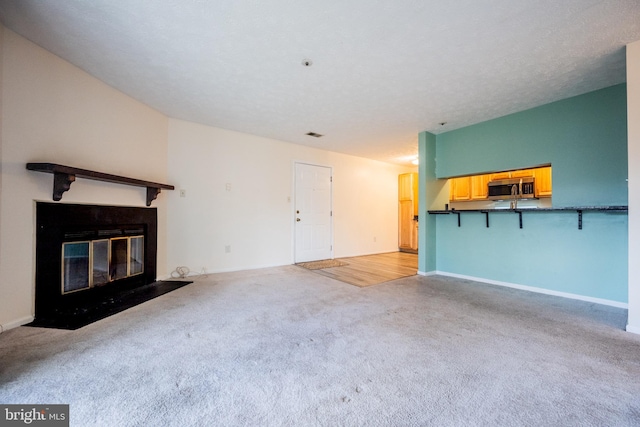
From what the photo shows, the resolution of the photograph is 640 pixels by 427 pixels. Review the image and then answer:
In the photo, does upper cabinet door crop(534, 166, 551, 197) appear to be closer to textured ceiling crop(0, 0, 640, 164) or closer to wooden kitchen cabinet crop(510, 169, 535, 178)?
wooden kitchen cabinet crop(510, 169, 535, 178)

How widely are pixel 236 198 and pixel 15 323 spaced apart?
9.33 feet

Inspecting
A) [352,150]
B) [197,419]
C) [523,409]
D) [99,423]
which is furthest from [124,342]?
[352,150]

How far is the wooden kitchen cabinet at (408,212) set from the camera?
6.77m

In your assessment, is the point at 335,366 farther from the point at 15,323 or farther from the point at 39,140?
the point at 39,140

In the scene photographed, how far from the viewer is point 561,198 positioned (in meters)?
3.20

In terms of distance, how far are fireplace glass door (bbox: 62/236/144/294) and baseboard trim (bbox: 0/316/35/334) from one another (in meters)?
0.32

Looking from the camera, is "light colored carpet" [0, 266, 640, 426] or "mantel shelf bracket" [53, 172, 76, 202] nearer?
"light colored carpet" [0, 266, 640, 426]

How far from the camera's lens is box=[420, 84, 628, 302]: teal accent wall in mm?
2838

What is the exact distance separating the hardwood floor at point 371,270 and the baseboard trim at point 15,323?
3289 millimetres

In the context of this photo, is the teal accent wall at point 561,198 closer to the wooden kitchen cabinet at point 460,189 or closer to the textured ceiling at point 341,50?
the textured ceiling at point 341,50

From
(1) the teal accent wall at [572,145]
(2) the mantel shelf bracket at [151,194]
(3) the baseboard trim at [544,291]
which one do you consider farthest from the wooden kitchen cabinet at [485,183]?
(2) the mantel shelf bracket at [151,194]

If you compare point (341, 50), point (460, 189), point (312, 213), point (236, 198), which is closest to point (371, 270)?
point (312, 213)

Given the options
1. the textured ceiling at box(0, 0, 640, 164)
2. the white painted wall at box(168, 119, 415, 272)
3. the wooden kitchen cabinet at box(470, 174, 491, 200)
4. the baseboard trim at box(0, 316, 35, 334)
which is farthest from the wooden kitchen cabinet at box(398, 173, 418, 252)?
the baseboard trim at box(0, 316, 35, 334)

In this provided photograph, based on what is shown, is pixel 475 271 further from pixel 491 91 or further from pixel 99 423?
pixel 99 423
